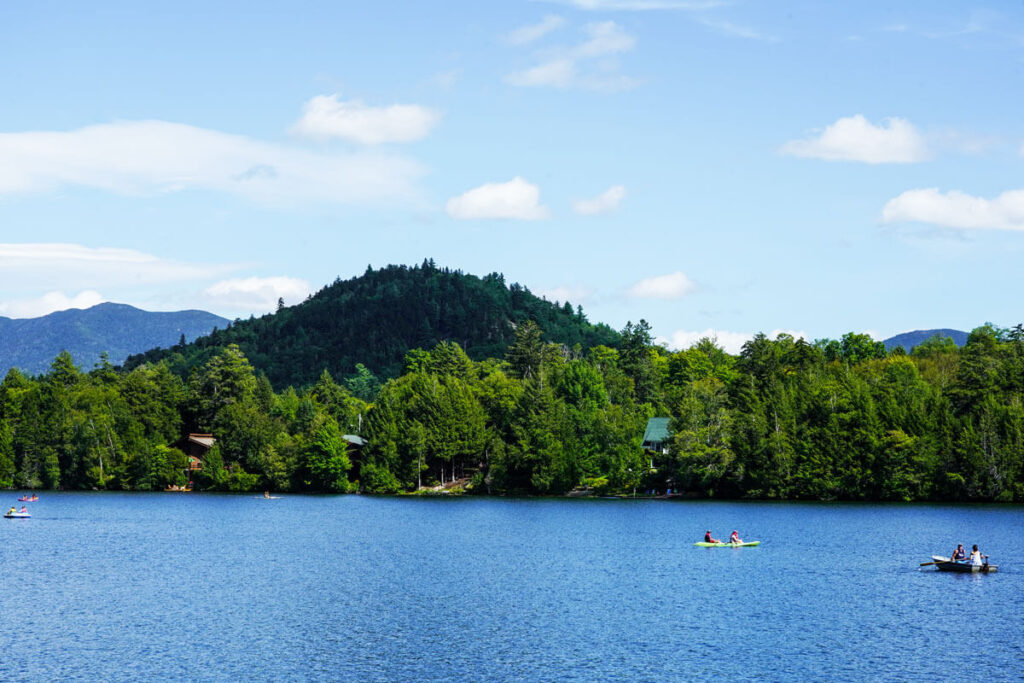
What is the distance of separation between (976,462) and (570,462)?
51486 millimetres

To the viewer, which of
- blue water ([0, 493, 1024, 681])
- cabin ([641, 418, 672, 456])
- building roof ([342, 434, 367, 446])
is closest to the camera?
blue water ([0, 493, 1024, 681])

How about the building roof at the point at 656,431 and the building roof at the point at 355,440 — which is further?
the building roof at the point at 355,440

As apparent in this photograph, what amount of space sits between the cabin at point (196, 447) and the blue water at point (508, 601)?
201 ft

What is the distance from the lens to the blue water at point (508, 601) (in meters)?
45.1

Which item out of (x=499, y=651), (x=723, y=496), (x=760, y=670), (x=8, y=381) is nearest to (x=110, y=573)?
(x=499, y=651)

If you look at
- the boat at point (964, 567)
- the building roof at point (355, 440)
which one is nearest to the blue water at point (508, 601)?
the boat at point (964, 567)

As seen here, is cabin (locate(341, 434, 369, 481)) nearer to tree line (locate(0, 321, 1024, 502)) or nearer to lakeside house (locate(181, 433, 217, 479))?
tree line (locate(0, 321, 1024, 502))

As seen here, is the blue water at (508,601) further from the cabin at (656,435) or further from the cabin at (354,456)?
the cabin at (354,456)

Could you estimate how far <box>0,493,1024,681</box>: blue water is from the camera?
4506cm

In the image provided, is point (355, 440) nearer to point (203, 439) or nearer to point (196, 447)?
point (203, 439)

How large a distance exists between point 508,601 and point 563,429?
8323cm

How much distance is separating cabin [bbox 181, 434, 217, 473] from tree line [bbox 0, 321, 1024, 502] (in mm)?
2416

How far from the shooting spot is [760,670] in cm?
4384

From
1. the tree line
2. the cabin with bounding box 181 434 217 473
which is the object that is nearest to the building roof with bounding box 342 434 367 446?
the tree line
